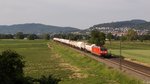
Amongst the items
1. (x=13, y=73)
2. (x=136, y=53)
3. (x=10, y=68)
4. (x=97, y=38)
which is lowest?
(x=136, y=53)

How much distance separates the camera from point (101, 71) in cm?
5181

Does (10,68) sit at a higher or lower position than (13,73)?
higher

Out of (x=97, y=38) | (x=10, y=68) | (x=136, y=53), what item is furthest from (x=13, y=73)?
(x=97, y=38)

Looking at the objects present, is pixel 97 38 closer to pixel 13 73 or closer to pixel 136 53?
pixel 136 53

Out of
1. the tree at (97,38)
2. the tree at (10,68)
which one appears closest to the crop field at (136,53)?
the tree at (97,38)

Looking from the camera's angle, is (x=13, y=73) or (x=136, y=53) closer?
(x=13, y=73)

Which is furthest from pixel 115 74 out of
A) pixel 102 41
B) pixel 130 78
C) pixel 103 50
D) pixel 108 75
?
pixel 102 41

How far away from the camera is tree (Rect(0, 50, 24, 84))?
17.1 m

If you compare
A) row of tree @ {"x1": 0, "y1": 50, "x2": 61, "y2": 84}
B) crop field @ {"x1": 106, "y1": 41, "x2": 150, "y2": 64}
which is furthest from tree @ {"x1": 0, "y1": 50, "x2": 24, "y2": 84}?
crop field @ {"x1": 106, "y1": 41, "x2": 150, "y2": 64}

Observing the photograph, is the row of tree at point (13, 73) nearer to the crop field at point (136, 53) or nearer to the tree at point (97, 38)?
the crop field at point (136, 53)

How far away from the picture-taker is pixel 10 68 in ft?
59.8

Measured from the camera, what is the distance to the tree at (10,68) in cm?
1709

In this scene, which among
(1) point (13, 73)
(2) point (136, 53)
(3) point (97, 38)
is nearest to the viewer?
(1) point (13, 73)

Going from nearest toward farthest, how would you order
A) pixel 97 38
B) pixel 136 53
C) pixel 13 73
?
pixel 13 73 → pixel 136 53 → pixel 97 38
